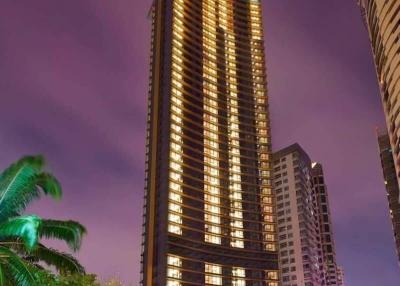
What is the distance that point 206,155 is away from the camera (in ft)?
536

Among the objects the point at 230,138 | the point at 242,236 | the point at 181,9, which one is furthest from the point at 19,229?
the point at 181,9

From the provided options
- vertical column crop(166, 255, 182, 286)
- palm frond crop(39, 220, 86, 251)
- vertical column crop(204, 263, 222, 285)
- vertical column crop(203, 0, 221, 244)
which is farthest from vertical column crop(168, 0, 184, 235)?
palm frond crop(39, 220, 86, 251)

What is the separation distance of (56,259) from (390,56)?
257ft

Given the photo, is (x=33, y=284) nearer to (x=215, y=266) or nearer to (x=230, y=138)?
(x=215, y=266)

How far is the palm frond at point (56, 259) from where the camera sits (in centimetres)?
1773

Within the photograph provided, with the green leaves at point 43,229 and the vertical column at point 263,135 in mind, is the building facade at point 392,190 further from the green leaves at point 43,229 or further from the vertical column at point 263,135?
the green leaves at point 43,229

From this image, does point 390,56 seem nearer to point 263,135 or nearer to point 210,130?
point 210,130

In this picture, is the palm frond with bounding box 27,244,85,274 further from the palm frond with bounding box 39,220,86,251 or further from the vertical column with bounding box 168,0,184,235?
the vertical column with bounding box 168,0,184,235

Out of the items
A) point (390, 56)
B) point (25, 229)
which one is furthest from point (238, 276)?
point (25, 229)

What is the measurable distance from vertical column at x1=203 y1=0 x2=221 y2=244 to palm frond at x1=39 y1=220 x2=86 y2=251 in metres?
135

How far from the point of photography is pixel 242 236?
524ft

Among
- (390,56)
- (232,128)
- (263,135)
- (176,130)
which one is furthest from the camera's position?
(263,135)

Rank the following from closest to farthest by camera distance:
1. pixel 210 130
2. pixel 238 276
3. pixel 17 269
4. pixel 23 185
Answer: pixel 17 269 → pixel 23 185 → pixel 238 276 → pixel 210 130

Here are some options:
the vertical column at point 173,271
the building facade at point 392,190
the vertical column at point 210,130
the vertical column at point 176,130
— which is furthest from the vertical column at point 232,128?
the building facade at point 392,190
